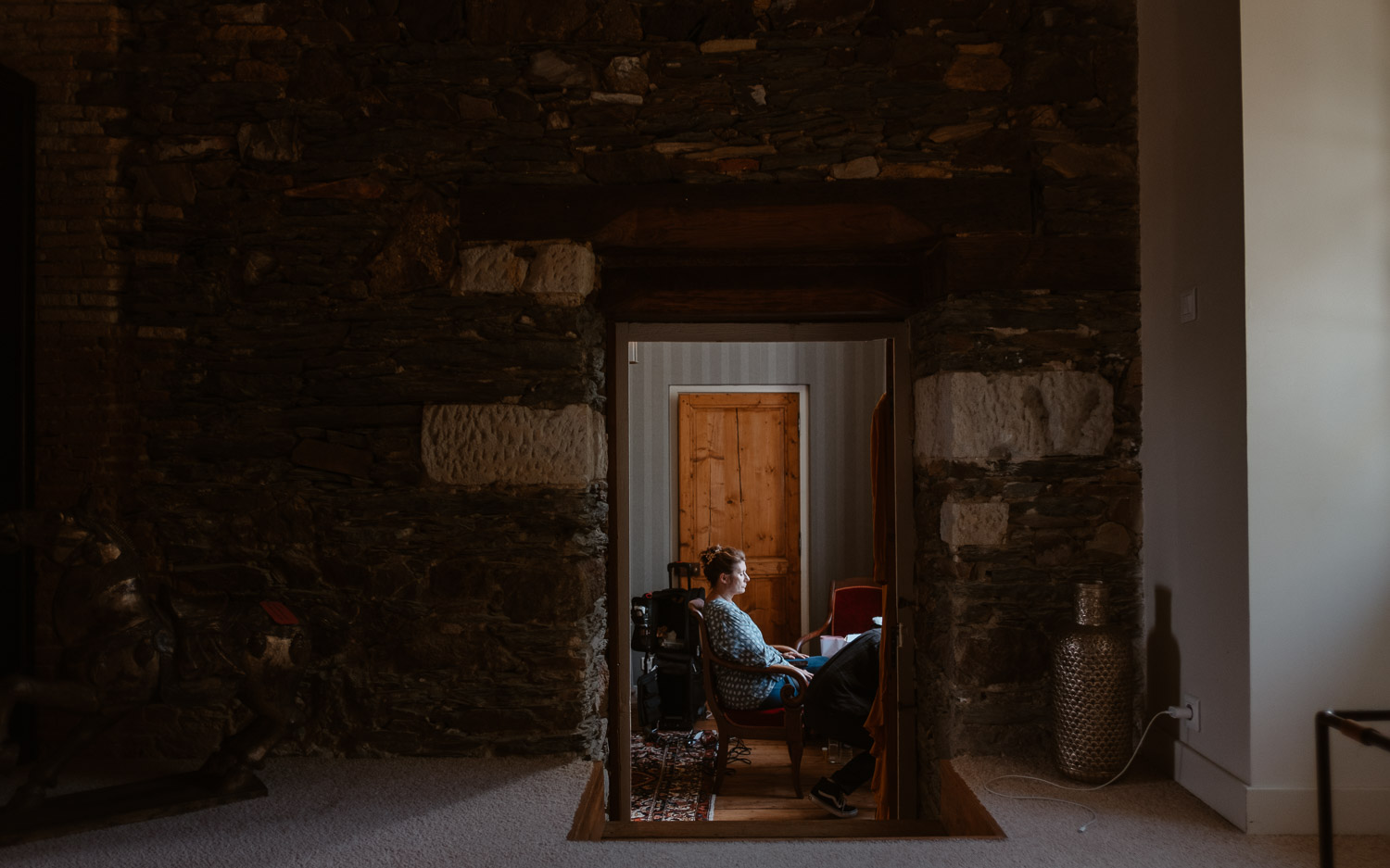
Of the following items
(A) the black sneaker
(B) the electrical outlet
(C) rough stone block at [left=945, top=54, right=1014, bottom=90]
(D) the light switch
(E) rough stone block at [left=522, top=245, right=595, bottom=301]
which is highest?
(C) rough stone block at [left=945, top=54, right=1014, bottom=90]

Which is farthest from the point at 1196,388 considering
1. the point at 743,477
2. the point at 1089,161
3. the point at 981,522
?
the point at 743,477

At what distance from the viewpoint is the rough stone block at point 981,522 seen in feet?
8.95

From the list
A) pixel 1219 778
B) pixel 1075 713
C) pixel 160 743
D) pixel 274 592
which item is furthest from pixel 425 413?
→ pixel 1219 778

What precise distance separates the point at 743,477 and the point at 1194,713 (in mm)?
4372

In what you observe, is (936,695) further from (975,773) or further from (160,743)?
(160,743)

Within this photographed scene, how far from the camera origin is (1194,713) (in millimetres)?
2432

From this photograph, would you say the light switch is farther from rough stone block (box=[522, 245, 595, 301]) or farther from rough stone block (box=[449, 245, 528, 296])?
rough stone block (box=[449, 245, 528, 296])

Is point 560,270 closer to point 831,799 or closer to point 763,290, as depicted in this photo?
point 763,290

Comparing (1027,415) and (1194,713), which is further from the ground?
(1027,415)

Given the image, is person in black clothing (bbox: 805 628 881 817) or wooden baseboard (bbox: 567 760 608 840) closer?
wooden baseboard (bbox: 567 760 608 840)

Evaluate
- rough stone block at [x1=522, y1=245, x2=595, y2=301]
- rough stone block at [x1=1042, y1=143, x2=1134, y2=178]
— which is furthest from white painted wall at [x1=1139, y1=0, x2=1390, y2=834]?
rough stone block at [x1=522, y1=245, x2=595, y2=301]

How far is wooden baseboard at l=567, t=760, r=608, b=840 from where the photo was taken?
2363mm

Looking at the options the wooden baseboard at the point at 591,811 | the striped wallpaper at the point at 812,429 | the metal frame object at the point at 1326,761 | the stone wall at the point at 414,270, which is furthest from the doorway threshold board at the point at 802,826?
the striped wallpaper at the point at 812,429

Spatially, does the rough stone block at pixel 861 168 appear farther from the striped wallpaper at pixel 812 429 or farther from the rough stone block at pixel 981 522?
the striped wallpaper at pixel 812 429
